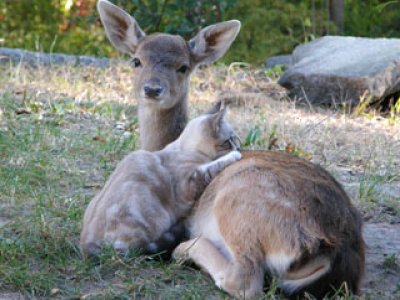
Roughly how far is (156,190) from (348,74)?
563 centimetres

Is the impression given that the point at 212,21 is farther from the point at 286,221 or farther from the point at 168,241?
the point at 286,221

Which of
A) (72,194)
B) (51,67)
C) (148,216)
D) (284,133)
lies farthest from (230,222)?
(51,67)

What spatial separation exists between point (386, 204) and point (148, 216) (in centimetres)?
226

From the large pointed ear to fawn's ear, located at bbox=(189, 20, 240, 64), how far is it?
1.52 feet

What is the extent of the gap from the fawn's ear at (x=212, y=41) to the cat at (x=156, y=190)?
1.52 metres

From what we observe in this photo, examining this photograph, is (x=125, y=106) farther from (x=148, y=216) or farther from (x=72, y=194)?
(x=148, y=216)

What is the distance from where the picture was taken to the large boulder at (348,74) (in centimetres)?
1056

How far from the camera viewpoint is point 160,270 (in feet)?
17.8

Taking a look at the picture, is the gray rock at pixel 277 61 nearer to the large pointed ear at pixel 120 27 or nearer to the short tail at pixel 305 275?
the large pointed ear at pixel 120 27

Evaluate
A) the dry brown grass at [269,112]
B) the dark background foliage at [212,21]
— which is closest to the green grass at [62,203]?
the dry brown grass at [269,112]

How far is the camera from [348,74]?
1073 centimetres

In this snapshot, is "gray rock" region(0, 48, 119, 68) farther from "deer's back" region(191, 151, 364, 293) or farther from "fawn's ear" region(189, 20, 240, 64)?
"deer's back" region(191, 151, 364, 293)

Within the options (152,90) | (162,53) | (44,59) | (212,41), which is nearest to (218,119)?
(152,90)

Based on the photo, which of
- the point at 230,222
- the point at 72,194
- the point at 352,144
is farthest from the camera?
the point at 352,144
